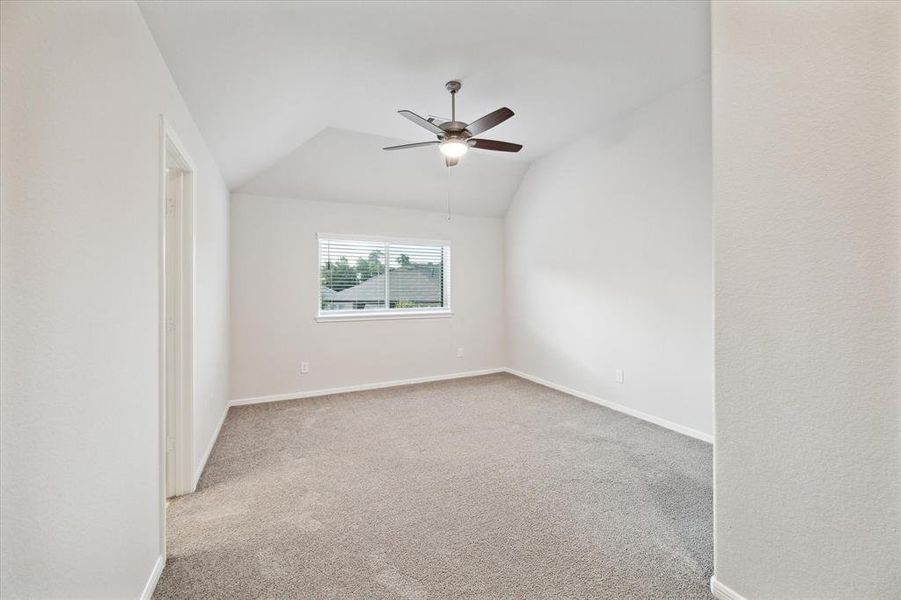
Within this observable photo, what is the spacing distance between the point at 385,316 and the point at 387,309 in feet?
0.52

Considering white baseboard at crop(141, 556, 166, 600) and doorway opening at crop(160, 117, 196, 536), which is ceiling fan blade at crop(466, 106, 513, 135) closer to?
doorway opening at crop(160, 117, 196, 536)

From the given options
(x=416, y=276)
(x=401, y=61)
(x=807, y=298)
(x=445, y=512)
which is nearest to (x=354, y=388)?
(x=416, y=276)

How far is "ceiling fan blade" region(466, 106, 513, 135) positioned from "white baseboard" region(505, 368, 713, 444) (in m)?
2.87

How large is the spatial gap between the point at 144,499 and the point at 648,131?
13.8 ft

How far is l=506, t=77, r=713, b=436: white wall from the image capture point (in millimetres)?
3189

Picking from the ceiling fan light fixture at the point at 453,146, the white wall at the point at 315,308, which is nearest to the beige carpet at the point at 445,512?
the white wall at the point at 315,308

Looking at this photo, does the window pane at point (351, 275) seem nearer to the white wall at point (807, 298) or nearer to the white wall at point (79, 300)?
the white wall at point (79, 300)

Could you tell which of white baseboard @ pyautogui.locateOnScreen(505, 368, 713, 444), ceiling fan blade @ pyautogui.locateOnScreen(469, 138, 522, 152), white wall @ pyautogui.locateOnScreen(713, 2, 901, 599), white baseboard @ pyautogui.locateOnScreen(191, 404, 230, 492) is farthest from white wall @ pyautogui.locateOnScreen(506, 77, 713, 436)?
white baseboard @ pyautogui.locateOnScreen(191, 404, 230, 492)

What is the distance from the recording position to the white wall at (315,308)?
429 cm

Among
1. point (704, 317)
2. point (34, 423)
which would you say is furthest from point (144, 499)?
point (704, 317)

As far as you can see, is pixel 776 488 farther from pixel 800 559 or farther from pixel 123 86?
pixel 123 86

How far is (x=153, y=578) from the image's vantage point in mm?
1605

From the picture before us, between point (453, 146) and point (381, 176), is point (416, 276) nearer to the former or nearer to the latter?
point (381, 176)

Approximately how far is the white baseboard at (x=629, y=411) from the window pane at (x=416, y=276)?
1677mm
